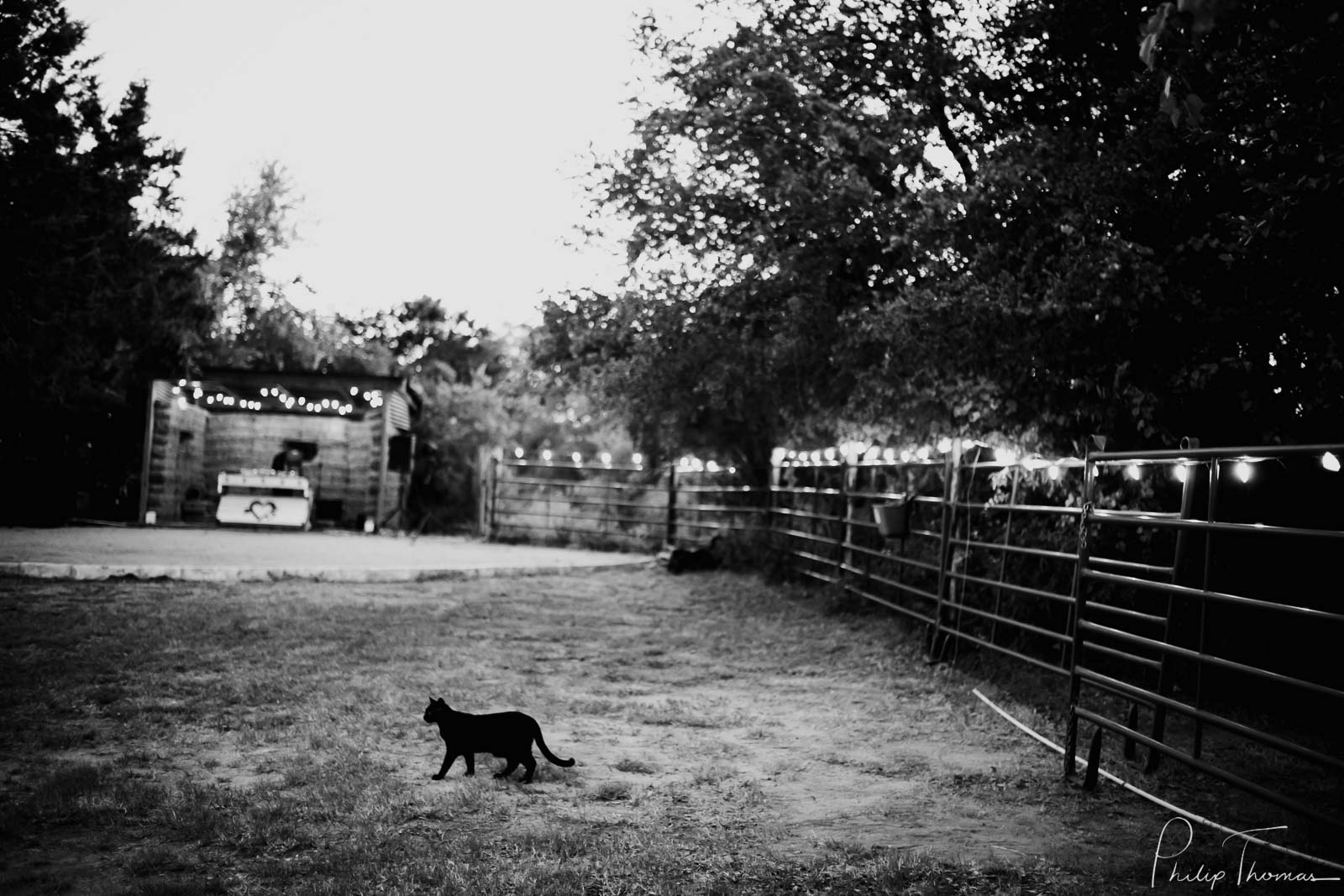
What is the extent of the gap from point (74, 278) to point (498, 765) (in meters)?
14.3

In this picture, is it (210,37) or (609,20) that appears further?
(210,37)

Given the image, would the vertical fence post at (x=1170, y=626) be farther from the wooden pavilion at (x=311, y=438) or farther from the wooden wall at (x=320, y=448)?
the wooden wall at (x=320, y=448)

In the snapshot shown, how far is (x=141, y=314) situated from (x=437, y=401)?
7.57 meters

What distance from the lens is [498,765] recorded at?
168 inches

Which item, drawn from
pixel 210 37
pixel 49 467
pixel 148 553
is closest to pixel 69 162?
pixel 210 37

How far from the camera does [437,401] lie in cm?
2691

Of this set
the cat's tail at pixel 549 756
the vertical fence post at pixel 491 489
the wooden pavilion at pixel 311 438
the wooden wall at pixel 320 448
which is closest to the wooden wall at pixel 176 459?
the wooden pavilion at pixel 311 438

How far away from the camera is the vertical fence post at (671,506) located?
17.4m

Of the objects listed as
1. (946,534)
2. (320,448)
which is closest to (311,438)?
(320,448)

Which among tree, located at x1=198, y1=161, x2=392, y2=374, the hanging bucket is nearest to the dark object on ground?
the hanging bucket

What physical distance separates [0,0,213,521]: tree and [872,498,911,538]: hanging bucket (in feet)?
38.8

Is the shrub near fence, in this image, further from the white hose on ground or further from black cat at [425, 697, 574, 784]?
black cat at [425, 697, 574, 784]

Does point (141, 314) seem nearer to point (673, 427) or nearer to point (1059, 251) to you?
point (673, 427)

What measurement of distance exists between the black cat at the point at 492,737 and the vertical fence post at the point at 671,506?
13289mm
